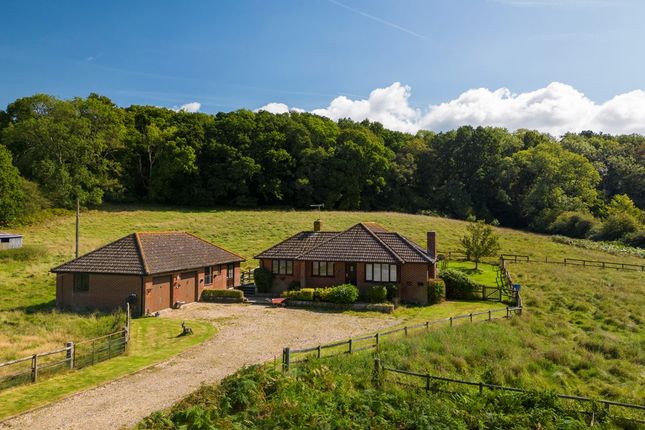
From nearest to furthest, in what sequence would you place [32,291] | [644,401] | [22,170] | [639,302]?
[644,401], [639,302], [32,291], [22,170]

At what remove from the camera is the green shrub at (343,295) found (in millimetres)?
31312

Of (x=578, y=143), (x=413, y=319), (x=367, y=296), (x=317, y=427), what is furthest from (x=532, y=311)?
(x=578, y=143)

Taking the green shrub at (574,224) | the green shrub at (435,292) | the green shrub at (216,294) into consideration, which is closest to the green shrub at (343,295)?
the green shrub at (435,292)

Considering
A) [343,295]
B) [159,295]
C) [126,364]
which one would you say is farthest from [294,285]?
[126,364]

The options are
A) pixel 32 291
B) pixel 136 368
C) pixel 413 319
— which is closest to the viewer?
pixel 136 368

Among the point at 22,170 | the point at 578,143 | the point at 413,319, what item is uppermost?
the point at 578,143

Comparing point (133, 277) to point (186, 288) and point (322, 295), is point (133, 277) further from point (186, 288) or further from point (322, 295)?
point (322, 295)

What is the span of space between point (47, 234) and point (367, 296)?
39.2m

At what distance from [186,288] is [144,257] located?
4225 millimetres

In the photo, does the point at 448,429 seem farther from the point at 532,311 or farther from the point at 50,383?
the point at 532,311

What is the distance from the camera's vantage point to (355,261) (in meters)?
33.6

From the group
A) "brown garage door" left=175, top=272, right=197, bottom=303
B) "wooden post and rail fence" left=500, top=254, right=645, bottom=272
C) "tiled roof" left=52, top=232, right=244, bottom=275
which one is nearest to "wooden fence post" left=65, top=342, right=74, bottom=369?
"tiled roof" left=52, top=232, right=244, bottom=275

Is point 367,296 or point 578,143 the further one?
point 578,143

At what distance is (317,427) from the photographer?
1324cm
